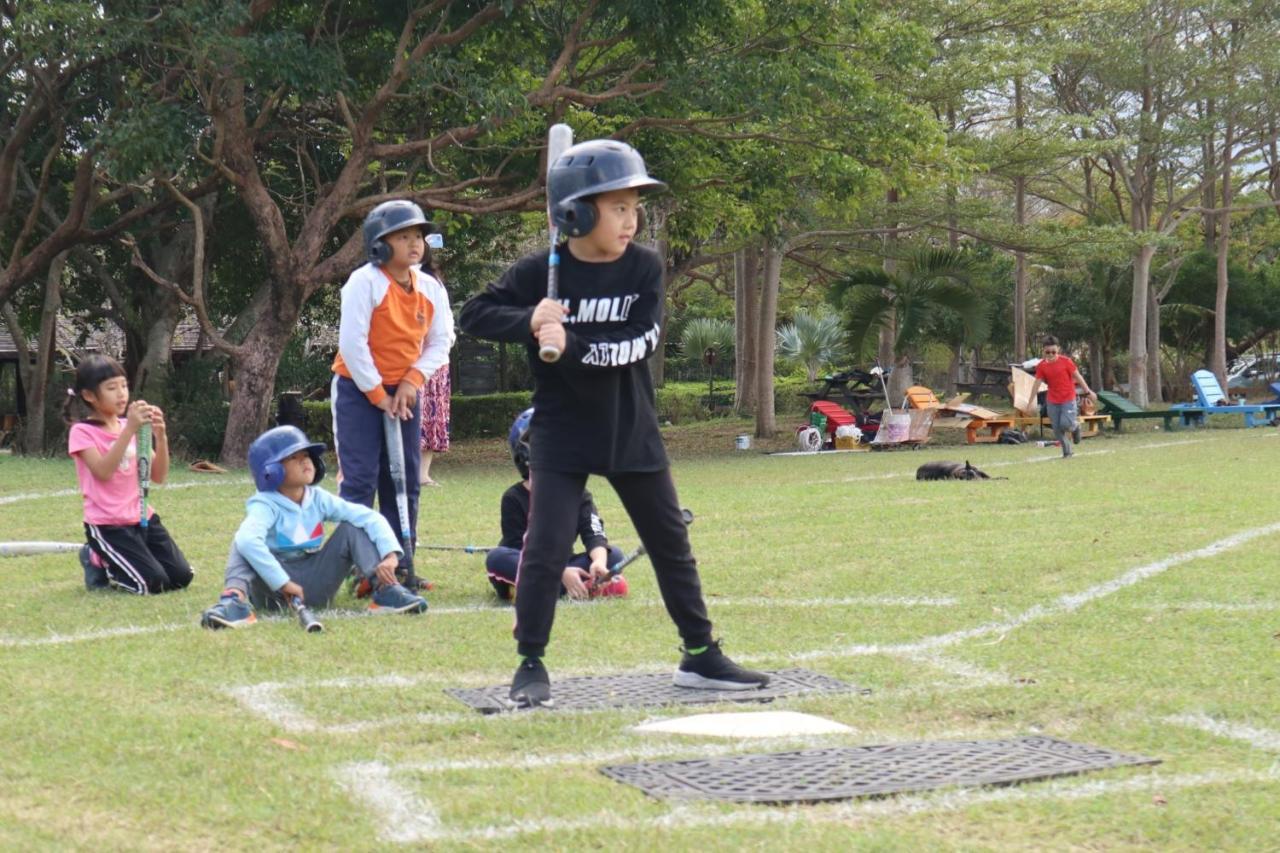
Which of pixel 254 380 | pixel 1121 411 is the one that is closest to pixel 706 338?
pixel 1121 411

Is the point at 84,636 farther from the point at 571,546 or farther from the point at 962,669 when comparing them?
the point at 962,669

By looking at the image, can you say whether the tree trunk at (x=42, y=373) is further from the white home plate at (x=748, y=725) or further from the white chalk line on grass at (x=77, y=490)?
the white home plate at (x=748, y=725)

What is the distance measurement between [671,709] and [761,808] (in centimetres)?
127

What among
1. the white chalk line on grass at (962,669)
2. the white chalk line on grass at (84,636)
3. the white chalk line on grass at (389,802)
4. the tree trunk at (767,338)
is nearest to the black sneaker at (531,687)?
the white chalk line on grass at (389,802)

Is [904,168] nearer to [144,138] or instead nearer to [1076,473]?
[1076,473]

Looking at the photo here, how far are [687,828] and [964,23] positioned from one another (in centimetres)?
2442

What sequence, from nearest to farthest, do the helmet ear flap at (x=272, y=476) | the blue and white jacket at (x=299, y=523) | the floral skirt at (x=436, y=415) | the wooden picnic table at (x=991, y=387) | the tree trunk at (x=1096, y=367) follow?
the blue and white jacket at (x=299, y=523) → the helmet ear flap at (x=272, y=476) → the floral skirt at (x=436, y=415) → the wooden picnic table at (x=991, y=387) → the tree trunk at (x=1096, y=367)

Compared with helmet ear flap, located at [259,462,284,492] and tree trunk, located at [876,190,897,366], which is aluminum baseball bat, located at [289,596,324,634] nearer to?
helmet ear flap, located at [259,462,284,492]

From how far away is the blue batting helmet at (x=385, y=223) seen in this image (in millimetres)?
7750

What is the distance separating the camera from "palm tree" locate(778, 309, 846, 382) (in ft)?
145

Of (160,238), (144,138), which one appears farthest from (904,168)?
(160,238)

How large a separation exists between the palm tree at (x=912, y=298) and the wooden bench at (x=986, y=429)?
7.64ft

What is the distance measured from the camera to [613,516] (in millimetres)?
12570

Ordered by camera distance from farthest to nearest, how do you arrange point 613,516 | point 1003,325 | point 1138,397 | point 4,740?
point 1003,325 → point 1138,397 → point 613,516 → point 4,740
